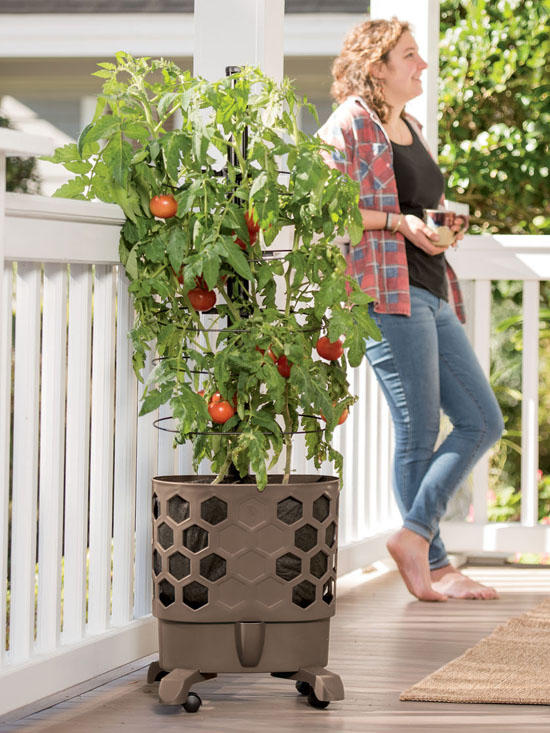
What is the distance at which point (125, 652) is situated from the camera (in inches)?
90.5

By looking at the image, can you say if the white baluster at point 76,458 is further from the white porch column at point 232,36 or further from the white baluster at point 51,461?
the white porch column at point 232,36

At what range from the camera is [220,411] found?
2.08m

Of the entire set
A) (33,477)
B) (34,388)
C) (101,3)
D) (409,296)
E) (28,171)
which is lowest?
(33,477)

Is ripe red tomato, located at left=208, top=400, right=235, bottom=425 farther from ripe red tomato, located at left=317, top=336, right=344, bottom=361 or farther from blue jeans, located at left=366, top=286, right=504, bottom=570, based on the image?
blue jeans, located at left=366, top=286, right=504, bottom=570

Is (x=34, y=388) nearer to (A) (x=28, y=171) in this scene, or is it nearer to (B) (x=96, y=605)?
(B) (x=96, y=605)

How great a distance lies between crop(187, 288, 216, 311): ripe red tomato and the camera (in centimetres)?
213

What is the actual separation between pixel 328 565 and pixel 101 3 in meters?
5.13

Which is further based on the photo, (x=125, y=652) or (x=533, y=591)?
(x=533, y=591)

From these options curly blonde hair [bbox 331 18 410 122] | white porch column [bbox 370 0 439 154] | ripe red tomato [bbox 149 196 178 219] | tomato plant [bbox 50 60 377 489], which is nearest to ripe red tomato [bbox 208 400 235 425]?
tomato plant [bbox 50 60 377 489]

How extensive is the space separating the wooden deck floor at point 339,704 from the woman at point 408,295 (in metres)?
0.35

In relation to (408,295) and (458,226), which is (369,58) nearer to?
(458,226)

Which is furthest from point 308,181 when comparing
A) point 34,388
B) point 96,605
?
point 96,605

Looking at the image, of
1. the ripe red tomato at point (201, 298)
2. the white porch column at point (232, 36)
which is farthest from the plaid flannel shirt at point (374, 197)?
the ripe red tomato at point (201, 298)

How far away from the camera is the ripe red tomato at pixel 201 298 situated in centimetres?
213
